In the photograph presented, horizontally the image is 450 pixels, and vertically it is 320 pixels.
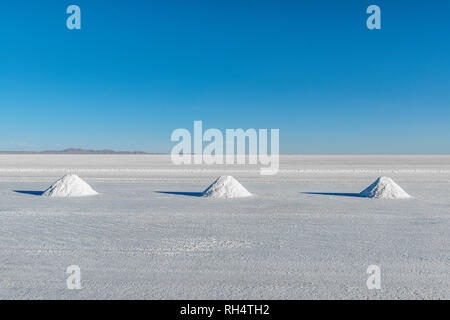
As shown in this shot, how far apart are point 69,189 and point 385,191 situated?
28.6 feet

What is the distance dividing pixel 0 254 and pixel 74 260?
103cm

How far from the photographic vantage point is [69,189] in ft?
31.2

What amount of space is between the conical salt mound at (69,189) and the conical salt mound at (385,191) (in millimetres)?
7856

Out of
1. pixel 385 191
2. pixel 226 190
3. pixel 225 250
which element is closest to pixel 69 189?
pixel 226 190

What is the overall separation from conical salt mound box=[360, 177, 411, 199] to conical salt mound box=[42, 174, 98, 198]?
7.86m

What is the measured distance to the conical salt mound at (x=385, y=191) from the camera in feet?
29.2

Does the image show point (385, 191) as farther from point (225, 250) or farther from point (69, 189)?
point (69, 189)

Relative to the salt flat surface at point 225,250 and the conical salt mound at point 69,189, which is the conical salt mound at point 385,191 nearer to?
the salt flat surface at point 225,250

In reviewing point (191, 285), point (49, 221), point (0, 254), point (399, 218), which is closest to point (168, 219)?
point (49, 221)

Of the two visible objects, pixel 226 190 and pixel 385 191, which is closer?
pixel 385 191

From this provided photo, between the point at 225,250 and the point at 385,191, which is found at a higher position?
the point at 385,191

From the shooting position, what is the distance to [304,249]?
14.1 ft
